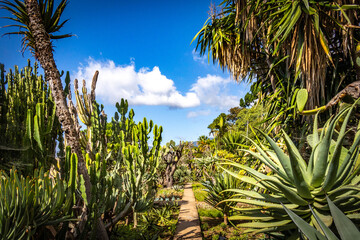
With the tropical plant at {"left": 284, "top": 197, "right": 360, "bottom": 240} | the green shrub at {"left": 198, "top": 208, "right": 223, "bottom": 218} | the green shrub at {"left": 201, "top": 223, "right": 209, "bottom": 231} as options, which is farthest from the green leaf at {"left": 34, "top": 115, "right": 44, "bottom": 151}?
the green shrub at {"left": 198, "top": 208, "right": 223, "bottom": 218}

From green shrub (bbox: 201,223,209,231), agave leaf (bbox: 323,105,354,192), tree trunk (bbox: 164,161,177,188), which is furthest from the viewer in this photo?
tree trunk (bbox: 164,161,177,188)

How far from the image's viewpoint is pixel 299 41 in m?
3.03

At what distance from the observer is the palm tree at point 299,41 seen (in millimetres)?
2816

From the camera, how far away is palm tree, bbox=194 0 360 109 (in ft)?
9.24

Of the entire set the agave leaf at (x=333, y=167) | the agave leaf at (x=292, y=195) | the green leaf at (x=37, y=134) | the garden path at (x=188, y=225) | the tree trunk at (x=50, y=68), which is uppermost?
the tree trunk at (x=50, y=68)

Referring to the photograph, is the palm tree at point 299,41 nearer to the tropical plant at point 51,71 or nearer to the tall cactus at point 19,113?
the tropical plant at point 51,71

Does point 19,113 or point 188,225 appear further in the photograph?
point 19,113

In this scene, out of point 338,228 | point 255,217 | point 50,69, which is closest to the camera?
point 338,228

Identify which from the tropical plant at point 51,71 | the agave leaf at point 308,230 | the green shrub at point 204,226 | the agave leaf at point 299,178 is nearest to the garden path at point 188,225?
the green shrub at point 204,226

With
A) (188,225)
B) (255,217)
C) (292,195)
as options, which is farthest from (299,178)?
(188,225)

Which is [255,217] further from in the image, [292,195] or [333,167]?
[333,167]

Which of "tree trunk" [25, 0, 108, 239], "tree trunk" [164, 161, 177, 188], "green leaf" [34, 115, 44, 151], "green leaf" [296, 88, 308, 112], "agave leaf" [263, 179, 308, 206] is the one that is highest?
"tree trunk" [25, 0, 108, 239]

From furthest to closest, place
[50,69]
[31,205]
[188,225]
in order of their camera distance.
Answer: [188,225]
[50,69]
[31,205]

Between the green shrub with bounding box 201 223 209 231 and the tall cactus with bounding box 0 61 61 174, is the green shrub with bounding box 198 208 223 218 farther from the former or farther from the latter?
the tall cactus with bounding box 0 61 61 174
